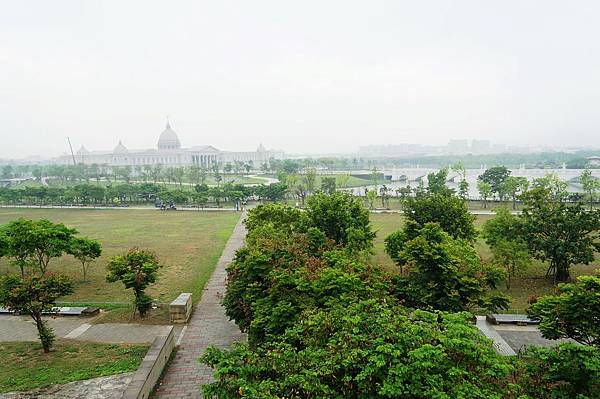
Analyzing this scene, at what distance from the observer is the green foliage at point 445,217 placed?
1880cm

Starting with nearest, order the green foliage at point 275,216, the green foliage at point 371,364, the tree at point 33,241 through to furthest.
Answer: the green foliage at point 371,364 < the tree at point 33,241 < the green foliage at point 275,216

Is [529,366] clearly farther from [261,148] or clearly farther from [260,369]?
[261,148]

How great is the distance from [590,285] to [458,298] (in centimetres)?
298

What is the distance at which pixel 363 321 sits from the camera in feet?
26.5

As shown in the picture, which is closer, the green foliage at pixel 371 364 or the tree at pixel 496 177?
the green foliage at pixel 371 364

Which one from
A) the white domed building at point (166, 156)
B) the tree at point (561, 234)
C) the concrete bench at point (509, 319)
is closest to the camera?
the concrete bench at point (509, 319)

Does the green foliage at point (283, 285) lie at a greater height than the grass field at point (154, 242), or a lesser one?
greater

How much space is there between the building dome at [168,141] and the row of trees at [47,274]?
128 metres

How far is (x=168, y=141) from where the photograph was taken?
144125mm

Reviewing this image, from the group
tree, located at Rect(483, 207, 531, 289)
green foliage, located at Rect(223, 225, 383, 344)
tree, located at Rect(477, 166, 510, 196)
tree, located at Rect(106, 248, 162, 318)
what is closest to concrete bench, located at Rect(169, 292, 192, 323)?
tree, located at Rect(106, 248, 162, 318)

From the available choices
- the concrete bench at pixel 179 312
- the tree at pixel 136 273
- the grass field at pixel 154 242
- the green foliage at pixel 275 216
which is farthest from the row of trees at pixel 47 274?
the green foliage at pixel 275 216

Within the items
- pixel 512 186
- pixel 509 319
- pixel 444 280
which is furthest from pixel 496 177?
pixel 444 280

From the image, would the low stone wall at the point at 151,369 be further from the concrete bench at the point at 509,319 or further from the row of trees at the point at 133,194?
the row of trees at the point at 133,194

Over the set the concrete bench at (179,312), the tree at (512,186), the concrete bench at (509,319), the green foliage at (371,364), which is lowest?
the concrete bench at (509,319)
